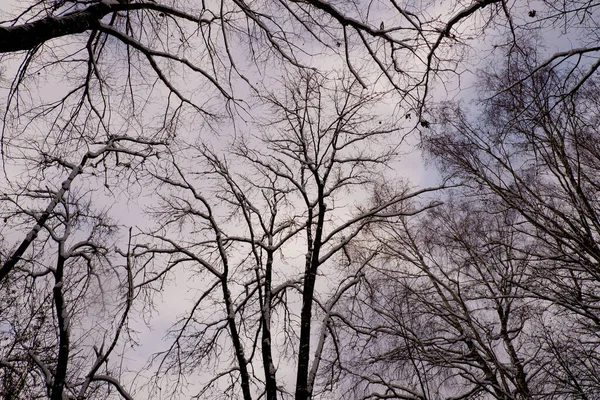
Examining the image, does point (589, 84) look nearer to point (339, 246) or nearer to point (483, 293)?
point (483, 293)

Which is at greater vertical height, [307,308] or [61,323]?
[307,308]

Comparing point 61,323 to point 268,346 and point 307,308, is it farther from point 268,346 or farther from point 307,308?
point 307,308

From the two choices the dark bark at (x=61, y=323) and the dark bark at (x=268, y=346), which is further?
the dark bark at (x=268, y=346)

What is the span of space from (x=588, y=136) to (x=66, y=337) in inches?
389

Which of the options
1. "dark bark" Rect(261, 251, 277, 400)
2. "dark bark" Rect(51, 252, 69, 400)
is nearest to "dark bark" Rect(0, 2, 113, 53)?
"dark bark" Rect(51, 252, 69, 400)

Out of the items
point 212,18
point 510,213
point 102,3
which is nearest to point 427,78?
point 212,18

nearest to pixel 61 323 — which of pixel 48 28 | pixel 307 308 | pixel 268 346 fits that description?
pixel 268 346

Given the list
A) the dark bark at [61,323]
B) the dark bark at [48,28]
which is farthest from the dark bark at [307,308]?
the dark bark at [48,28]

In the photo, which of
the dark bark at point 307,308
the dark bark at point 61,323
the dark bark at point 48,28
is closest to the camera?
the dark bark at point 48,28

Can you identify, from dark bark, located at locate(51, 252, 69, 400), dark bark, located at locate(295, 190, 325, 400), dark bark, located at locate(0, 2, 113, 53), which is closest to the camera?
dark bark, located at locate(0, 2, 113, 53)

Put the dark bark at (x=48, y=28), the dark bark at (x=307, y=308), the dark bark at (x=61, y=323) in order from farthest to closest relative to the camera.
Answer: the dark bark at (x=307, y=308) < the dark bark at (x=61, y=323) < the dark bark at (x=48, y=28)

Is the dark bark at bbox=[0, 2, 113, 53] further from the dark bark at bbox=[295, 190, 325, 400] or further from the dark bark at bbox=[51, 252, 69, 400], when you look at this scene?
the dark bark at bbox=[295, 190, 325, 400]

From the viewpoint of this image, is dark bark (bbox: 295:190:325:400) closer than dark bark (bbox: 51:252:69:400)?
No

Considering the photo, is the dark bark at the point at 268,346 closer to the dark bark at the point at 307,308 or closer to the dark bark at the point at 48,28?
the dark bark at the point at 307,308
